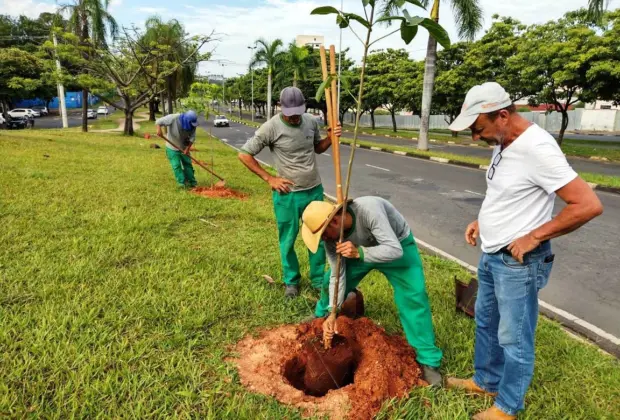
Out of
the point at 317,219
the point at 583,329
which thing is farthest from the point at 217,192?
the point at 583,329

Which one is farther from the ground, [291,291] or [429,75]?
[429,75]

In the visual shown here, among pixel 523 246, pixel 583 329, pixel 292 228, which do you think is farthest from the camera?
pixel 292 228

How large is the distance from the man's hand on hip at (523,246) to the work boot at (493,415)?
0.87 meters

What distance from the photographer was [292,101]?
11.3ft

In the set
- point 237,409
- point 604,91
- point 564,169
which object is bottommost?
point 237,409

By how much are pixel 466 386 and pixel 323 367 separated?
2.75 ft

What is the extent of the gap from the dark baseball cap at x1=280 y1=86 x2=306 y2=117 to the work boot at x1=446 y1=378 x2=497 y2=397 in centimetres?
222

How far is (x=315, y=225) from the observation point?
2.31 meters

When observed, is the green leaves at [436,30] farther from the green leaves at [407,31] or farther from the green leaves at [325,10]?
the green leaves at [325,10]

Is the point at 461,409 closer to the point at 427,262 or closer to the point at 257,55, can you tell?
the point at 427,262

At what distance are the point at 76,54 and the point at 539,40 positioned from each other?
19.9m

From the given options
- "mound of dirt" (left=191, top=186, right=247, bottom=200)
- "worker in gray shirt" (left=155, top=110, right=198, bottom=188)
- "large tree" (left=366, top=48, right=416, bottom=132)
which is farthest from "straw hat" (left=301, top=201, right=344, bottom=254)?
"large tree" (left=366, top=48, right=416, bottom=132)

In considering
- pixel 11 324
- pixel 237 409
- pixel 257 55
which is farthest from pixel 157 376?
pixel 257 55

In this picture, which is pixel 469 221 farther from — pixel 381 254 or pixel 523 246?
pixel 523 246
